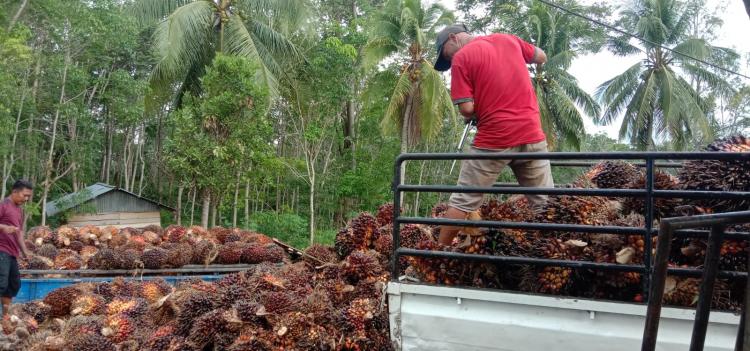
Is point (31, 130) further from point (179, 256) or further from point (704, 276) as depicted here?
point (704, 276)

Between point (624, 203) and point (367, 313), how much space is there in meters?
1.80

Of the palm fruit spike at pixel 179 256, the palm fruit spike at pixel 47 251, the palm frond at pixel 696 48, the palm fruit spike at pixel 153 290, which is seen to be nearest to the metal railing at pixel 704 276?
the palm fruit spike at pixel 153 290

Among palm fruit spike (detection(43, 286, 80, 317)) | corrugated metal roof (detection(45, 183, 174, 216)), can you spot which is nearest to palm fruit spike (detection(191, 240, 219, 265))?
palm fruit spike (detection(43, 286, 80, 317))

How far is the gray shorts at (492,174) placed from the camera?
12.0 feet

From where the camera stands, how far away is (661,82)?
2639cm

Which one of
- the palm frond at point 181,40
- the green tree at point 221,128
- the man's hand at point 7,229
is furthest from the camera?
the palm frond at point 181,40

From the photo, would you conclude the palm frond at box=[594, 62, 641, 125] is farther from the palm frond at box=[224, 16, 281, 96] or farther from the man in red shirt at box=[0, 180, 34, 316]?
the man in red shirt at box=[0, 180, 34, 316]

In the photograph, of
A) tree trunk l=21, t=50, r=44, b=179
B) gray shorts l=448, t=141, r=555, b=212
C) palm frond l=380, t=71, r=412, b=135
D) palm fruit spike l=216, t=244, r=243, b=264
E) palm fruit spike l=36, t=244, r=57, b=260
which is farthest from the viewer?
palm frond l=380, t=71, r=412, b=135

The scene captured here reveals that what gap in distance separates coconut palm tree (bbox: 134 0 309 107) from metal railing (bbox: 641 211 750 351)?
17.8 metres

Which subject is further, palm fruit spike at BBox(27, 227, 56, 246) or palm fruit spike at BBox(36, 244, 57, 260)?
palm fruit spike at BBox(27, 227, 56, 246)

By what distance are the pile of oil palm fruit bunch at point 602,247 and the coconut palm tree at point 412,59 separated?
18110mm

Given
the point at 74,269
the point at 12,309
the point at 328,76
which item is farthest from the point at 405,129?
the point at 12,309

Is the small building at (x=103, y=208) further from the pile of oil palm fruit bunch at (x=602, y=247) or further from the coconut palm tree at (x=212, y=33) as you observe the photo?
the pile of oil palm fruit bunch at (x=602, y=247)

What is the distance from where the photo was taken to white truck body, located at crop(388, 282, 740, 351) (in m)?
2.68
